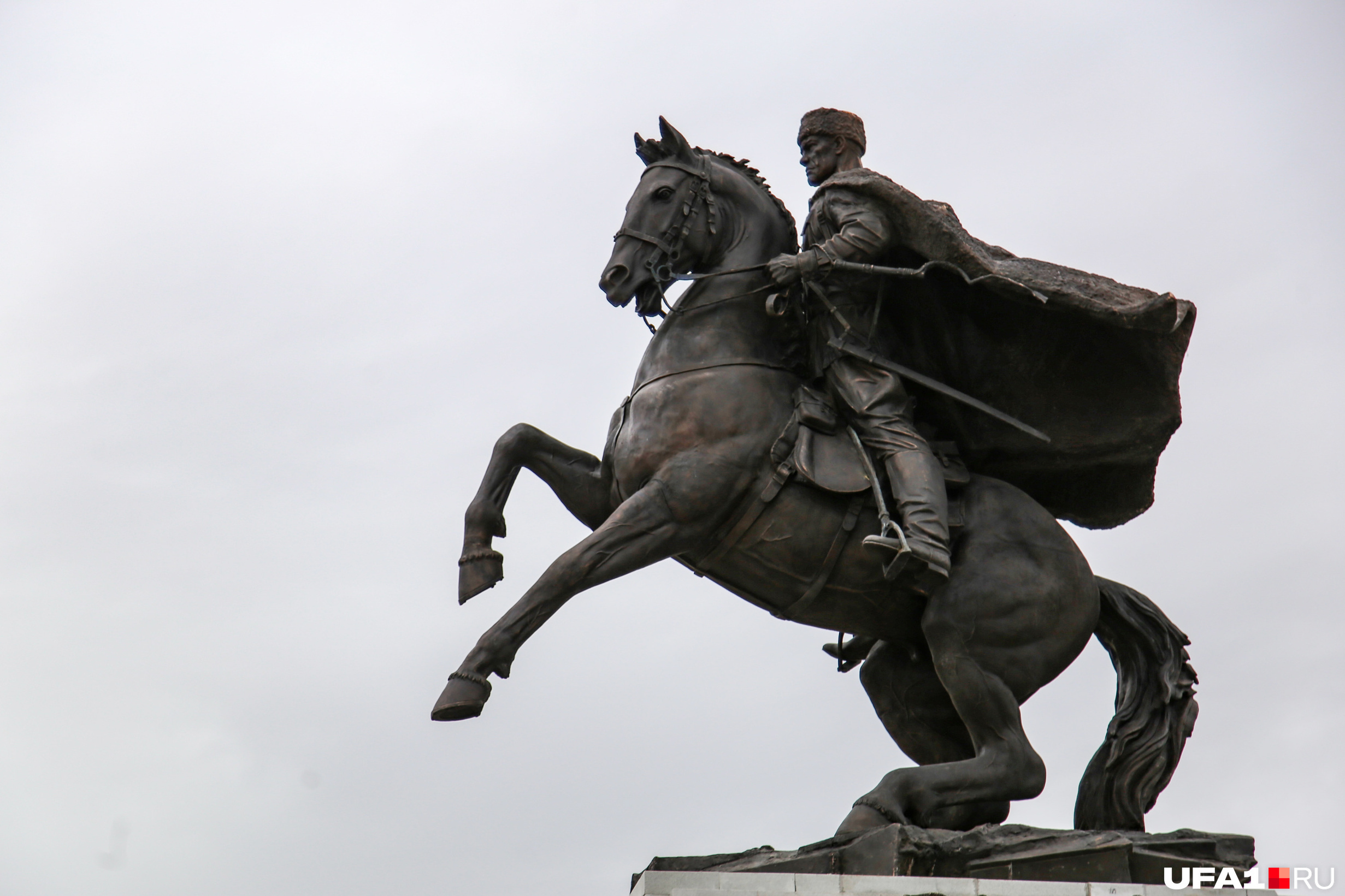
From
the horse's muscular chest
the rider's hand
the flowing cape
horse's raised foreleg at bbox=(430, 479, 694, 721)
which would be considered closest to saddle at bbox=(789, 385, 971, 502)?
the horse's muscular chest

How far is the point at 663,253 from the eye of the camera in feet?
27.7

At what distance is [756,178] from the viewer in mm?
9023

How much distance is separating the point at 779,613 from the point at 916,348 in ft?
4.81

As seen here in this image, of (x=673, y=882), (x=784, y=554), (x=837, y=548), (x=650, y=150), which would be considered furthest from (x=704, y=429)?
(x=673, y=882)

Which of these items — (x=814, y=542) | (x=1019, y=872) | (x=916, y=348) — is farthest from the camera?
(x=916, y=348)

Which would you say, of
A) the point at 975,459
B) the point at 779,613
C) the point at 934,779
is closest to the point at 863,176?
the point at 975,459

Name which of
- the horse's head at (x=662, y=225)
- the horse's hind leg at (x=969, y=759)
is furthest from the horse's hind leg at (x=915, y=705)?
the horse's head at (x=662, y=225)

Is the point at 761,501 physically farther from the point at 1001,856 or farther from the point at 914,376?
the point at 1001,856

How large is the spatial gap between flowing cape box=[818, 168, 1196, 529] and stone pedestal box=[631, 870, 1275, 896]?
224 cm

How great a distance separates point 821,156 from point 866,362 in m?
1.23

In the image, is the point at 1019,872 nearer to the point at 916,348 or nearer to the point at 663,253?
the point at 916,348

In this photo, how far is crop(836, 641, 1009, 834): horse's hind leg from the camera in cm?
856

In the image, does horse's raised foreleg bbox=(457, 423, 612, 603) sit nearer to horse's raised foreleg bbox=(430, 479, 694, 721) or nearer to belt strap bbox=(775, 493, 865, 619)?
horse's raised foreleg bbox=(430, 479, 694, 721)

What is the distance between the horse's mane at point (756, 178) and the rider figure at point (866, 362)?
286 mm
